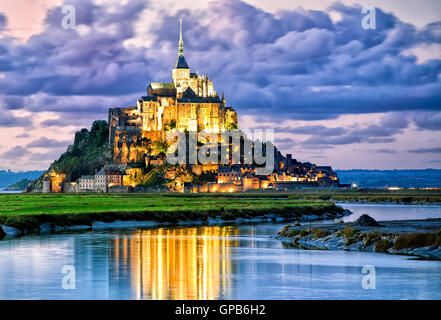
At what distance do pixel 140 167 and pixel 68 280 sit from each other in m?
128

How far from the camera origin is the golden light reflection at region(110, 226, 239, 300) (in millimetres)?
24047

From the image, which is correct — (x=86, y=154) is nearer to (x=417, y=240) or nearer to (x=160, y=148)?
(x=160, y=148)

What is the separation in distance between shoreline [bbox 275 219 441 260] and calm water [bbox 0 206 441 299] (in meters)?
1.37

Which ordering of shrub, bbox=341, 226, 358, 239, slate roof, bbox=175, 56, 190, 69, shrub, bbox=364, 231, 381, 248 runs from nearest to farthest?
shrub, bbox=364, 231, 381, 248
shrub, bbox=341, 226, 358, 239
slate roof, bbox=175, 56, 190, 69

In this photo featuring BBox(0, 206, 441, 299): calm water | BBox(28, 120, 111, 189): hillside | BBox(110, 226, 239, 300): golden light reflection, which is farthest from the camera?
BBox(28, 120, 111, 189): hillside

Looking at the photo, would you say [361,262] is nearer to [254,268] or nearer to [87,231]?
[254,268]

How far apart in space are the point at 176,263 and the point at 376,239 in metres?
10.5

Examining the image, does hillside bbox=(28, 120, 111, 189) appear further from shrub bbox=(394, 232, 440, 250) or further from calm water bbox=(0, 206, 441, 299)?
shrub bbox=(394, 232, 440, 250)

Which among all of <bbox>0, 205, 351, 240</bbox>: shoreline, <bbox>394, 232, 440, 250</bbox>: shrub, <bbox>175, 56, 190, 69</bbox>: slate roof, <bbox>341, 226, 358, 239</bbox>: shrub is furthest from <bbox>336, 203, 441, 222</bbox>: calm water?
<bbox>175, 56, 190, 69</bbox>: slate roof

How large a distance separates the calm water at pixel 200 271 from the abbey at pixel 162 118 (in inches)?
4554

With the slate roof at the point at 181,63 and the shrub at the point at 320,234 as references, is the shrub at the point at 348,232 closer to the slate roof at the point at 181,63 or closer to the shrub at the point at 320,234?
the shrub at the point at 320,234

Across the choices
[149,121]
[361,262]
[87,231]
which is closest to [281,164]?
[149,121]

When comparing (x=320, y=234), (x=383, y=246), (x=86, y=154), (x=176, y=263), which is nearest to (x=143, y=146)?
(x=86, y=154)
